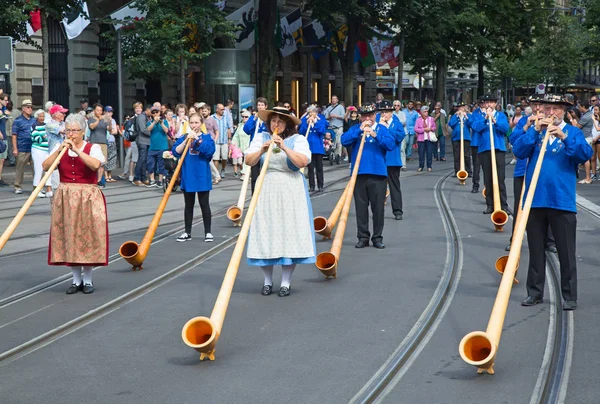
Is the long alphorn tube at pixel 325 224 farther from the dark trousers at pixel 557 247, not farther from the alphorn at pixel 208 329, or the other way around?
the alphorn at pixel 208 329

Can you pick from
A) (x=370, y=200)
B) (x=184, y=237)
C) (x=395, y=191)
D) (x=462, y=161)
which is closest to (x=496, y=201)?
(x=395, y=191)

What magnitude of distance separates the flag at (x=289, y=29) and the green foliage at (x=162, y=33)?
34.3ft

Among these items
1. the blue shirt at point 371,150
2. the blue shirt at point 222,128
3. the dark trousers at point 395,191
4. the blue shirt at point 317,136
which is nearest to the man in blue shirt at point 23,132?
the blue shirt at point 222,128

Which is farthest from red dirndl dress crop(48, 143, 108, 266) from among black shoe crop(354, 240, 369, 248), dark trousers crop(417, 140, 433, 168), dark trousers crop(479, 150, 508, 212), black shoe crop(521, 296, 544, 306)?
dark trousers crop(417, 140, 433, 168)

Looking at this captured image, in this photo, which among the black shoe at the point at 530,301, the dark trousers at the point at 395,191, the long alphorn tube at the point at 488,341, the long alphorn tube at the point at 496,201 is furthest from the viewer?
the dark trousers at the point at 395,191

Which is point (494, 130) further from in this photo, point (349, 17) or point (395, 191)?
point (349, 17)

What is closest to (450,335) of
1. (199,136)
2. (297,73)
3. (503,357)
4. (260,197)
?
(503,357)

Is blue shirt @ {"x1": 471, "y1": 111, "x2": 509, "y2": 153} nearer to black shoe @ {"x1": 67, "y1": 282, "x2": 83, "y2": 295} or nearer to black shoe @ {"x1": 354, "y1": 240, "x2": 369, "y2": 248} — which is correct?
black shoe @ {"x1": 354, "y1": 240, "x2": 369, "y2": 248}

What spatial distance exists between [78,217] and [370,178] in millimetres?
4450

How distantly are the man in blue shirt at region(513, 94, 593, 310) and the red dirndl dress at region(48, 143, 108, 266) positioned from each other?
395 cm

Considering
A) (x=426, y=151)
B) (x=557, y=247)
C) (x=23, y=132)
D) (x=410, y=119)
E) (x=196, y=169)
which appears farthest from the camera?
(x=410, y=119)

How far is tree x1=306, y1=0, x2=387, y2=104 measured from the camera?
3678 cm

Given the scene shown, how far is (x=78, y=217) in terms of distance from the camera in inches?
390

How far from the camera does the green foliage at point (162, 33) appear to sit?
26859mm
